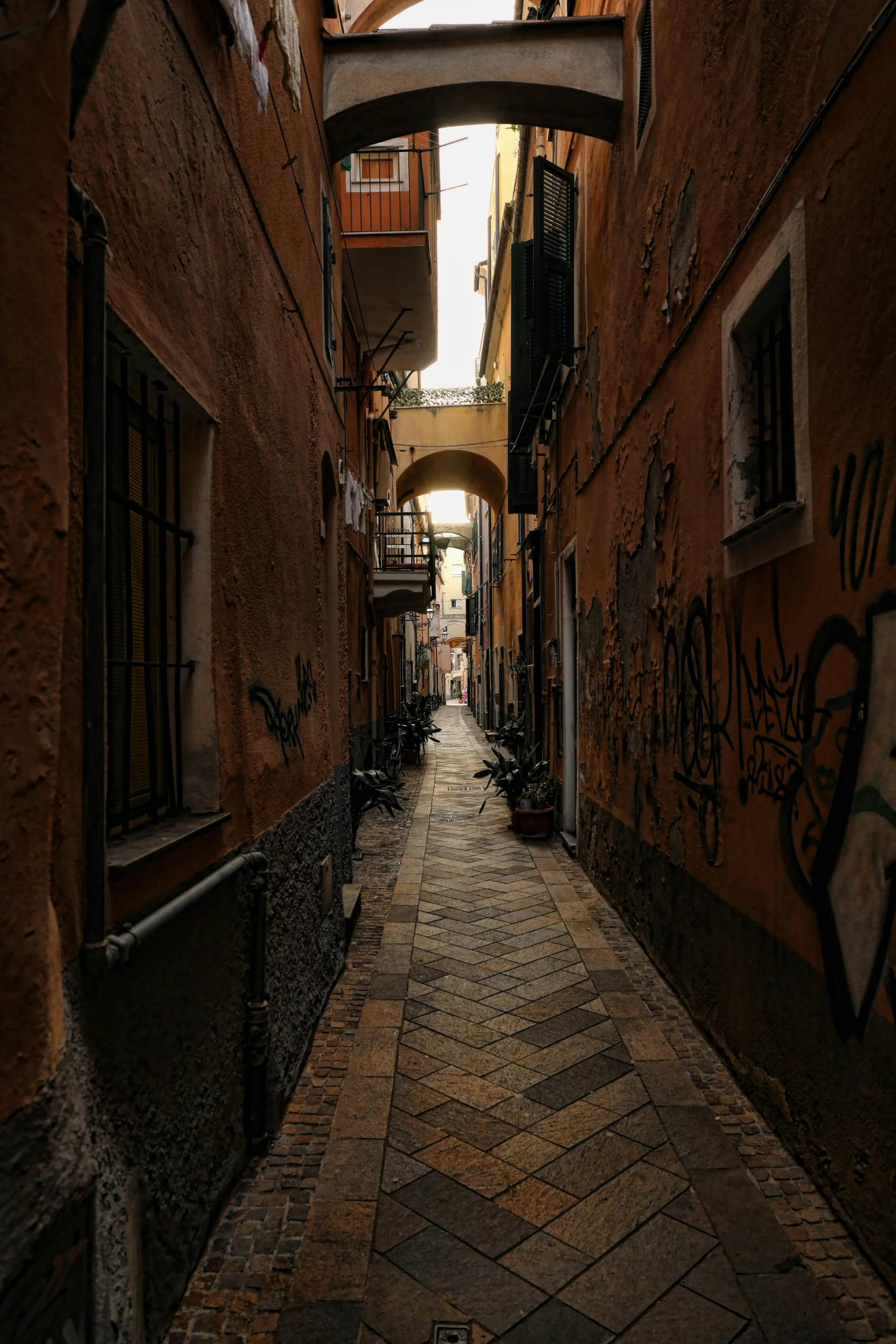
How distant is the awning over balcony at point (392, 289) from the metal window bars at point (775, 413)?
262 inches

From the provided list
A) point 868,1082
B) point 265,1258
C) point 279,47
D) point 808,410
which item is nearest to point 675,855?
point 868,1082

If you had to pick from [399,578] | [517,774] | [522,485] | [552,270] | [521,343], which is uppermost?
[521,343]

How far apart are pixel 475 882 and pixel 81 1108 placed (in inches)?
227

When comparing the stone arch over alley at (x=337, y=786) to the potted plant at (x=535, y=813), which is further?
the potted plant at (x=535, y=813)

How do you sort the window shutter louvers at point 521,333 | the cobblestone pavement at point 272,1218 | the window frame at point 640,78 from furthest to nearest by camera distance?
the window shutter louvers at point 521,333 → the window frame at point 640,78 → the cobblestone pavement at point 272,1218

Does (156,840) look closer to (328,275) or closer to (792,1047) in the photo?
(792,1047)

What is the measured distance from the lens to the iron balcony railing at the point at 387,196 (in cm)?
960

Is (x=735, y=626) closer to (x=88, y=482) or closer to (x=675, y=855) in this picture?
(x=675, y=855)

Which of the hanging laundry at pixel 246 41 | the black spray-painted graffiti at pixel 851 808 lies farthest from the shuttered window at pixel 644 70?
the black spray-painted graffiti at pixel 851 808

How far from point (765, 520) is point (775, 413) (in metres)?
0.61

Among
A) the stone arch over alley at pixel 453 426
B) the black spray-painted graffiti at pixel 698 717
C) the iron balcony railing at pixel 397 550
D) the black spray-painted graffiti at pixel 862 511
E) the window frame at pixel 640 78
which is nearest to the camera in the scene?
the black spray-painted graffiti at pixel 862 511

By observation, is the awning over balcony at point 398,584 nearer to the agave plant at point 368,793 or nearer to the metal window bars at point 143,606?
the agave plant at point 368,793

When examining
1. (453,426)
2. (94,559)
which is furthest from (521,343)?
(94,559)

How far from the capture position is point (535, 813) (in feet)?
30.2
